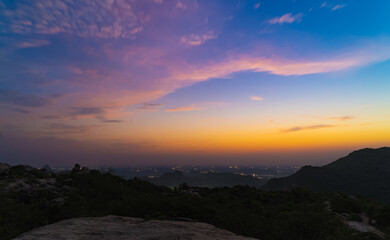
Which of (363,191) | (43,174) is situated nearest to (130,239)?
(43,174)

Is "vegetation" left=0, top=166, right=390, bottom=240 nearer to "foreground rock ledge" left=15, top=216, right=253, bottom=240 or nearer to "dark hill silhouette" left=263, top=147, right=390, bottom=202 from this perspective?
"foreground rock ledge" left=15, top=216, right=253, bottom=240

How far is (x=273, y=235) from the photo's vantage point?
19.1 m

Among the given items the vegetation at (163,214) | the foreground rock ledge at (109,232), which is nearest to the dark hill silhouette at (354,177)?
the vegetation at (163,214)

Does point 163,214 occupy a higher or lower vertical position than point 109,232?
lower

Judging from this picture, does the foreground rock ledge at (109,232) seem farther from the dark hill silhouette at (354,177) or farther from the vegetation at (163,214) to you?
the dark hill silhouette at (354,177)

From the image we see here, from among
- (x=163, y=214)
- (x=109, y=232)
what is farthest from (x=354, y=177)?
(x=109, y=232)

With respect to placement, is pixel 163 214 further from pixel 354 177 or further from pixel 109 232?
pixel 354 177

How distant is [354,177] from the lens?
5064 inches

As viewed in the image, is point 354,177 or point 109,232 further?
point 354,177

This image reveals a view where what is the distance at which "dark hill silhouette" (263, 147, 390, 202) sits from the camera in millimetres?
109500

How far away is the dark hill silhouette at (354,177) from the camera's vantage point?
109500 mm

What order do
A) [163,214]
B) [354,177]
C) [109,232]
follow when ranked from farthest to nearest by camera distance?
[354,177] → [163,214] → [109,232]

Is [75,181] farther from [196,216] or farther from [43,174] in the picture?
[196,216]

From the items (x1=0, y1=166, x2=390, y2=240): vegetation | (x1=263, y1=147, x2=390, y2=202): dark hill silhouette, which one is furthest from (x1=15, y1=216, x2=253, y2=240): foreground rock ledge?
(x1=263, y1=147, x2=390, y2=202): dark hill silhouette
